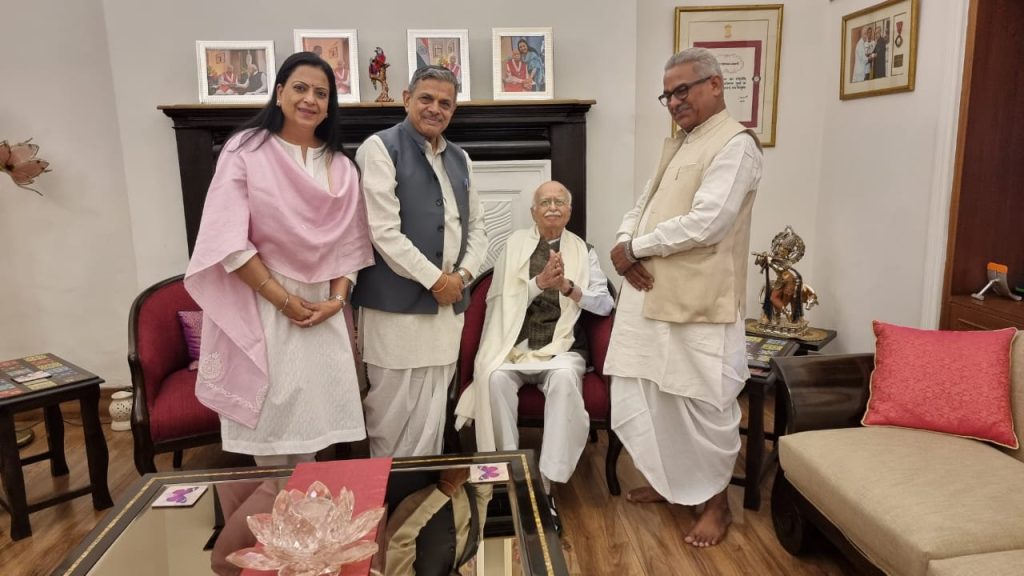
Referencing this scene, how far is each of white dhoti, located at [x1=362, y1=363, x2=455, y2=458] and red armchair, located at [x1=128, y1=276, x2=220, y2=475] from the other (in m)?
0.61

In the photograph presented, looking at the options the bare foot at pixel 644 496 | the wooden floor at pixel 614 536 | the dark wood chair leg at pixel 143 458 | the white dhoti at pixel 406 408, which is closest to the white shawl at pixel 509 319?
the white dhoti at pixel 406 408

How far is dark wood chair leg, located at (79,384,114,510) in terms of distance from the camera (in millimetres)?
2590

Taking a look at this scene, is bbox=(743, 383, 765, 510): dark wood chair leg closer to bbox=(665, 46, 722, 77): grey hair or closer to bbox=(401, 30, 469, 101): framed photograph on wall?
bbox=(665, 46, 722, 77): grey hair

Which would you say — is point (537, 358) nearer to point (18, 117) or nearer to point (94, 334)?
point (94, 334)

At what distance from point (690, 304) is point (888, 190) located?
147cm

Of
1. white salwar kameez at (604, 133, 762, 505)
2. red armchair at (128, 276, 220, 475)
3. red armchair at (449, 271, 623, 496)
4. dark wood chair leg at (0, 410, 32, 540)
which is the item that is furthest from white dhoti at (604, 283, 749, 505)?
dark wood chair leg at (0, 410, 32, 540)

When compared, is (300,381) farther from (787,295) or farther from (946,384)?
(787,295)

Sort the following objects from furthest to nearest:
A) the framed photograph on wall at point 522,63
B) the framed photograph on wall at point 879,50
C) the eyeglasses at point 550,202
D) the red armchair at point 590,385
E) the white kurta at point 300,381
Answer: the framed photograph on wall at point 522,63 → the framed photograph on wall at point 879,50 → the eyeglasses at point 550,202 → the red armchair at point 590,385 → the white kurta at point 300,381

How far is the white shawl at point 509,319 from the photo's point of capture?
2.60 m

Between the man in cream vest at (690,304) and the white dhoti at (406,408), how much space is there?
653 millimetres

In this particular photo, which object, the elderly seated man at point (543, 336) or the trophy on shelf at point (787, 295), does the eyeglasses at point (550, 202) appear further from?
the trophy on shelf at point (787, 295)

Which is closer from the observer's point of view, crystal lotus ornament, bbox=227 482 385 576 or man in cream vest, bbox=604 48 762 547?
crystal lotus ornament, bbox=227 482 385 576

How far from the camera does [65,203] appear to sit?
136 inches

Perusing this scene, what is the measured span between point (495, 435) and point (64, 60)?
9.31 ft
